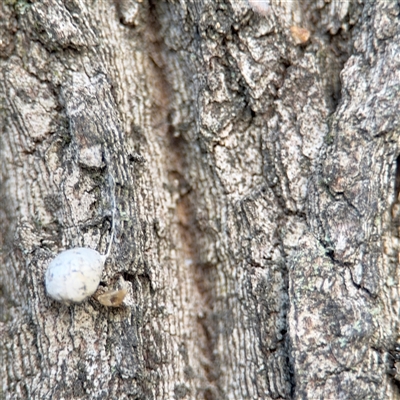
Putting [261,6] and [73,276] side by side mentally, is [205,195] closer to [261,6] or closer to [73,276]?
[73,276]

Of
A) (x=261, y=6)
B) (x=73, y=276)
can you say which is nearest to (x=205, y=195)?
(x=73, y=276)

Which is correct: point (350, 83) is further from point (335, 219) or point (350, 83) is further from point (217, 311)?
point (217, 311)

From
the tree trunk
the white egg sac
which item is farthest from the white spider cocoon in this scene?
the white egg sac

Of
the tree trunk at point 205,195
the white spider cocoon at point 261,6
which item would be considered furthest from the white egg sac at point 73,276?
the white spider cocoon at point 261,6

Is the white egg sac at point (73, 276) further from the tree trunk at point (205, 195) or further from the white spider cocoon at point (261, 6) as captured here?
the white spider cocoon at point (261, 6)

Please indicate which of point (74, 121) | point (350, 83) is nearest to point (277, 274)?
point (350, 83)

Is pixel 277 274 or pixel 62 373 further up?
pixel 277 274
